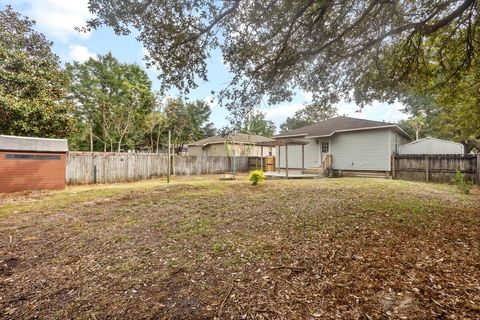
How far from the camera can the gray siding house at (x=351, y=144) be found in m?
14.6

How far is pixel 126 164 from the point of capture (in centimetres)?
1445

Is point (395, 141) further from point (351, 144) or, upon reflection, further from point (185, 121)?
A: point (185, 121)

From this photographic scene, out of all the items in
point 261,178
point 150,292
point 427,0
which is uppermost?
point 427,0

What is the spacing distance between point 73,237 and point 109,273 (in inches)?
70.2

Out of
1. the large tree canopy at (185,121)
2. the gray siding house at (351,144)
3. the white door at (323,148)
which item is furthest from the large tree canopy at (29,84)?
the white door at (323,148)

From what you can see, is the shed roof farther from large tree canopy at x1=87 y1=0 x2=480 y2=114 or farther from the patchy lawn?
large tree canopy at x1=87 y1=0 x2=480 y2=114

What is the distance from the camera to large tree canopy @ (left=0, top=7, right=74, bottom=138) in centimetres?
1109

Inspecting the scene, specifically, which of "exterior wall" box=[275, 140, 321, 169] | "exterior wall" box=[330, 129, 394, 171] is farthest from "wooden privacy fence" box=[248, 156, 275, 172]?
"exterior wall" box=[330, 129, 394, 171]

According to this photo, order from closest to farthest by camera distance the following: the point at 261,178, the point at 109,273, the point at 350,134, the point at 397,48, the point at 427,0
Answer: the point at 109,273, the point at 427,0, the point at 397,48, the point at 261,178, the point at 350,134

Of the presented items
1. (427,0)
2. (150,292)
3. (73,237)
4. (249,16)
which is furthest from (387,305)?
(427,0)

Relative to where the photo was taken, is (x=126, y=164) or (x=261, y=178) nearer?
(x=261, y=178)

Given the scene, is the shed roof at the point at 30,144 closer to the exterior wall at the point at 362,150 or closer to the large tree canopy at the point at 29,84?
the large tree canopy at the point at 29,84

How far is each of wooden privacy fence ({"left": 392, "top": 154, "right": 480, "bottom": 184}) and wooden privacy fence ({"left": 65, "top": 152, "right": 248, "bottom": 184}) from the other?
516 inches

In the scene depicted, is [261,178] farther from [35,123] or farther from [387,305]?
[35,123]
